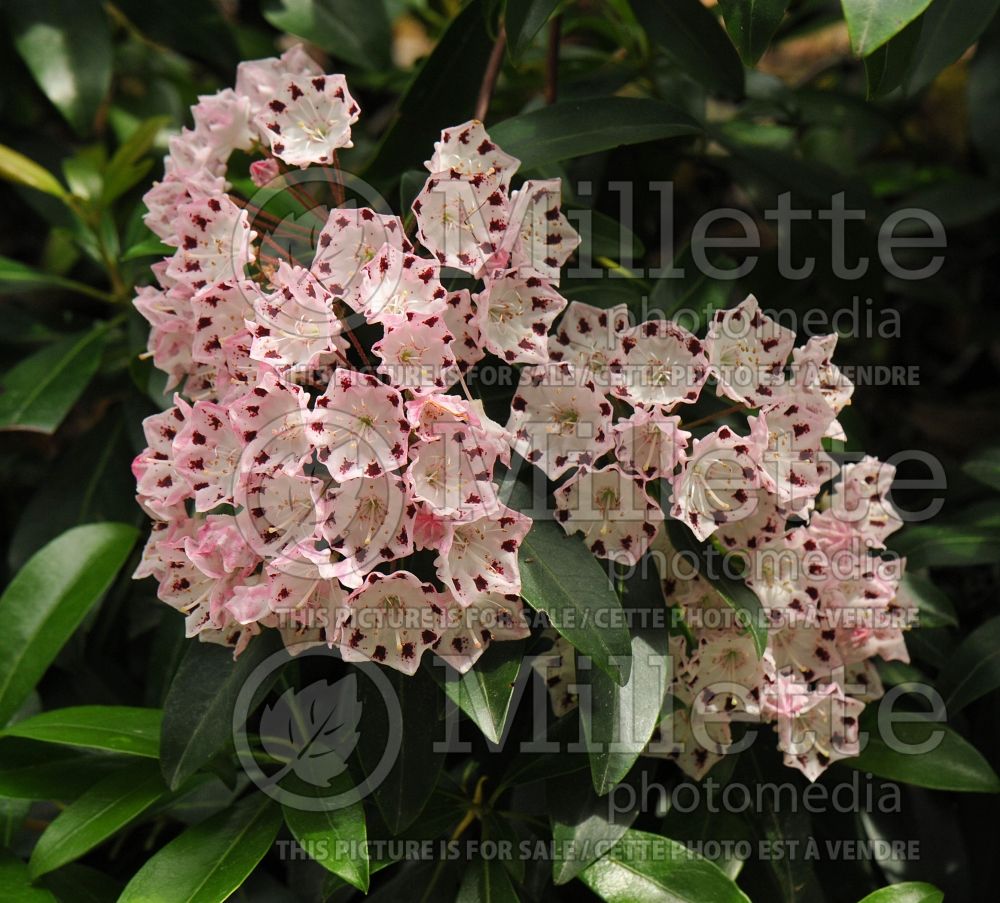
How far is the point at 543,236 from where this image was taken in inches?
48.9

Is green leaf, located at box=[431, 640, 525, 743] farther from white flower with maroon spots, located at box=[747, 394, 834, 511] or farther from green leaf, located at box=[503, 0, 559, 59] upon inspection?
green leaf, located at box=[503, 0, 559, 59]

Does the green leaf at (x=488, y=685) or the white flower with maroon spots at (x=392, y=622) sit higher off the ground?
the white flower with maroon spots at (x=392, y=622)

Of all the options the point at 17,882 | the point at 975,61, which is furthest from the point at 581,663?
the point at 975,61

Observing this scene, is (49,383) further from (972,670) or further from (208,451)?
(972,670)

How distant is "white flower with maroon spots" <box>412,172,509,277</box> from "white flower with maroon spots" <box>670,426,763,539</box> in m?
0.30

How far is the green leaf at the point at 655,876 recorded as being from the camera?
1222 mm

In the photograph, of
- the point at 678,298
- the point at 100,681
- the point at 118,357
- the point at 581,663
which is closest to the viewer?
the point at 581,663

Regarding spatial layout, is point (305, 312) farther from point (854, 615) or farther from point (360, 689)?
point (854, 615)

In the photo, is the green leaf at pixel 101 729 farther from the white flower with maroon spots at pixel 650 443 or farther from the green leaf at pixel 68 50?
the green leaf at pixel 68 50

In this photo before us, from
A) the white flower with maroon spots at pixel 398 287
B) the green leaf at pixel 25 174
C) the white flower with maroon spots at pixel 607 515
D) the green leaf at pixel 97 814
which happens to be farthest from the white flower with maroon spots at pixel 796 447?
the green leaf at pixel 25 174

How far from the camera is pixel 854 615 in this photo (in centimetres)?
129

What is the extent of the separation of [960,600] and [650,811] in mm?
647

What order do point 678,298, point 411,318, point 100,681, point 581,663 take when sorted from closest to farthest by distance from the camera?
1. point 411,318
2. point 581,663
3. point 678,298
4. point 100,681

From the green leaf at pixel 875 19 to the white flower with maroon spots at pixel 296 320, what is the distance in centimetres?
57
